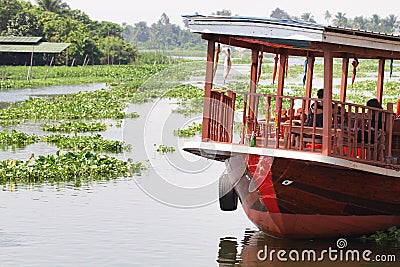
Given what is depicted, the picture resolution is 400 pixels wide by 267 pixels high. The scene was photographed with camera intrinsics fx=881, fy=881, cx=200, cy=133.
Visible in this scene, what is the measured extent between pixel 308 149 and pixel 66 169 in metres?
6.93

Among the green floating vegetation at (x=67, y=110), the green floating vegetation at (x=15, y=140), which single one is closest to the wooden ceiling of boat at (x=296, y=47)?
the green floating vegetation at (x=15, y=140)

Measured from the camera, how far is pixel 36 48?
54.3 metres

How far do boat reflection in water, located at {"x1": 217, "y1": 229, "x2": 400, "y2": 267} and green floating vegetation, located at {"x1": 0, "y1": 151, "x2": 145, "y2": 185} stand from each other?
16.1 feet

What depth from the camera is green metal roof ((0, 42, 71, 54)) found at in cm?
5328

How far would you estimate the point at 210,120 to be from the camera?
9.80 m

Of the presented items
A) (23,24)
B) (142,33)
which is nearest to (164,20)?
(142,33)

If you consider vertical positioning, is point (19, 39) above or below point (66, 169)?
above

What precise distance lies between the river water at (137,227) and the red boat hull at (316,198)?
283 mm

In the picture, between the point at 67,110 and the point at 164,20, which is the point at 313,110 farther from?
the point at 164,20

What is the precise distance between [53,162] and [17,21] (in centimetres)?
4626

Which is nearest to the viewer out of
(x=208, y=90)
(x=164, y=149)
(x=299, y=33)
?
(x=299, y=33)

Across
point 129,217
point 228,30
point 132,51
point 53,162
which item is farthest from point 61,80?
point 228,30

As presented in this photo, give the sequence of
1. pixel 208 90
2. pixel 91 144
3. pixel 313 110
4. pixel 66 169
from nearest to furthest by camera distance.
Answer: pixel 313 110 < pixel 208 90 < pixel 66 169 < pixel 91 144

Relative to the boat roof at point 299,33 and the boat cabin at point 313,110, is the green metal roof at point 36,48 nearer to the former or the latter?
the boat cabin at point 313,110
